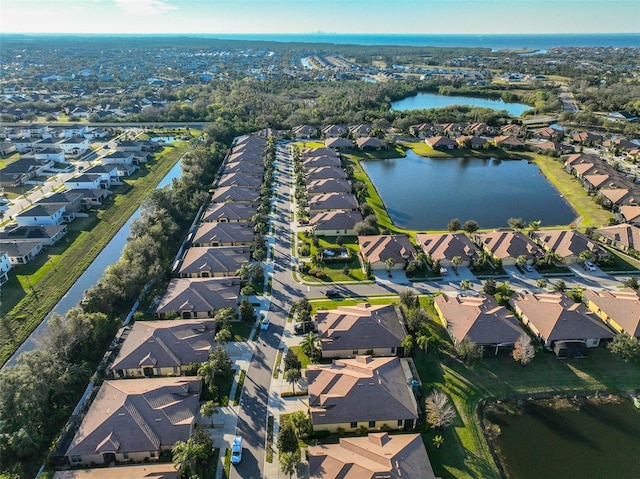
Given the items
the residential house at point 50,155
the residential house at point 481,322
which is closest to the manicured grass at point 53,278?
the residential house at point 50,155

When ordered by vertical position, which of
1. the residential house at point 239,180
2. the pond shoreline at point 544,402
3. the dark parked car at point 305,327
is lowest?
the pond shoreline at point 544,402

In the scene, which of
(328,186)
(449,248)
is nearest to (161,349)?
(449,248)

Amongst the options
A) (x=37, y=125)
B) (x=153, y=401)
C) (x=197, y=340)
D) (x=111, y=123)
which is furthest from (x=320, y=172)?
(x=37, y=125)

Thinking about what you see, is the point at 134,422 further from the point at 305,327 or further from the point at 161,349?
the point at 305,327

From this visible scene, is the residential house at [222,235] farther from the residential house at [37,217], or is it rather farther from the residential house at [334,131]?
the residential house at [334,131]

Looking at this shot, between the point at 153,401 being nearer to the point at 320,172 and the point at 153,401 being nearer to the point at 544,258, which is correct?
the point at 544,258

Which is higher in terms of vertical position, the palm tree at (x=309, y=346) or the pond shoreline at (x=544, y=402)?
the palm tree at (x=309, y=346)

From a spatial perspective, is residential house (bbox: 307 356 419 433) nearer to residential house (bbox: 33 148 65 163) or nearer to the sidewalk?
the sidewalk
